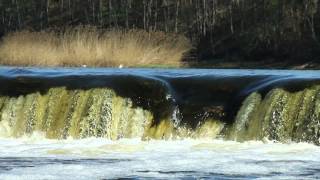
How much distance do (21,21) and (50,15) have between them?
2.36 meters

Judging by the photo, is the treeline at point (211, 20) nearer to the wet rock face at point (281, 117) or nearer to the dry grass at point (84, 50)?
the dry grass at point (84, 50)

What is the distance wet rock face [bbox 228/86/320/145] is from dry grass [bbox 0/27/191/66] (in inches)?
518

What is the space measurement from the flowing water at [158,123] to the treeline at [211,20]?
24.8 m

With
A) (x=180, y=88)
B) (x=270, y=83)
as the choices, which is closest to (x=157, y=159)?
(x=270, y=83)

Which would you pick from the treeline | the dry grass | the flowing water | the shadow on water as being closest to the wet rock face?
the flowing water

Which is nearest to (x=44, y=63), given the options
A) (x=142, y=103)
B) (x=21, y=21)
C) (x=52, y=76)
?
(x=52, y=76)

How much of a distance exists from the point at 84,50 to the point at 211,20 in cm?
2369

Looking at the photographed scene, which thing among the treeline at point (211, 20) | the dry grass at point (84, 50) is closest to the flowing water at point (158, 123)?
the dry grass at point (84, 50)

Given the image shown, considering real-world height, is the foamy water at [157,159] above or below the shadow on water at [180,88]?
below

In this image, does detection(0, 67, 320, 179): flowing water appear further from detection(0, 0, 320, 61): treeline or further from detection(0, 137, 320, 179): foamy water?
detection(0, 0, 320, 61): treeline

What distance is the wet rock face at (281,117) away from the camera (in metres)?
12.3

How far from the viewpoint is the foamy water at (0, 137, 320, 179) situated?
29.0 ft

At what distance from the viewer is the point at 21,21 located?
55219 millimetres

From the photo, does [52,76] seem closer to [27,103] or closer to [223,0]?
[27,103]
